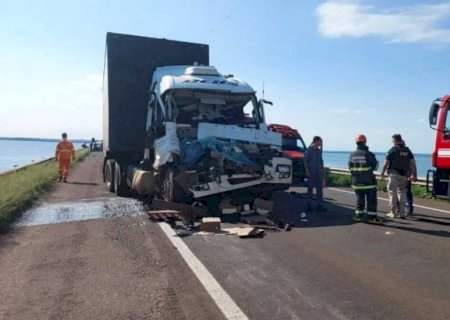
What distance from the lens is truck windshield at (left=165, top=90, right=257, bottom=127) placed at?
10.3 meters

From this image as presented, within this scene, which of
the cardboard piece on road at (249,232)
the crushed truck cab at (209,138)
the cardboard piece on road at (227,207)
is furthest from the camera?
the cardboard piece on road at (227,207)

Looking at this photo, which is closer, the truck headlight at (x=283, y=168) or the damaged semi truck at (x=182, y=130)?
the damaged semi truck at (x=182, y=130)

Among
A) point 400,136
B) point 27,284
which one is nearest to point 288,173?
point 400,136

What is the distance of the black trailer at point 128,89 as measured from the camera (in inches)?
490

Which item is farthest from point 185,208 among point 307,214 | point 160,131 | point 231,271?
point 231,271

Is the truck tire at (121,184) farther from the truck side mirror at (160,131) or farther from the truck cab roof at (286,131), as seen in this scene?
the truck cab roof at (286,131)

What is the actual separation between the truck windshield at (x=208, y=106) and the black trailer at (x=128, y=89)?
2366mm

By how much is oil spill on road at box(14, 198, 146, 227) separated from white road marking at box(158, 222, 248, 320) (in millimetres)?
3019

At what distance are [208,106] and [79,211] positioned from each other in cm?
363

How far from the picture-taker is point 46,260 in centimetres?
596

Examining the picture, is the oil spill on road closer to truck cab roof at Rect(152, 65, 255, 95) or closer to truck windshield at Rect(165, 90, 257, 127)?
truck windshield at Rect(165, 90, 257, 127)

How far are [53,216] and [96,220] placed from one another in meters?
1.17

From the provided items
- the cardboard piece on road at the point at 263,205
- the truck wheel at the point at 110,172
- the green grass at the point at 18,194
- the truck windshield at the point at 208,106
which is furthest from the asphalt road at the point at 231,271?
the truck wheel at the point at 110,172

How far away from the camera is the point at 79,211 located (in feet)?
33.6
